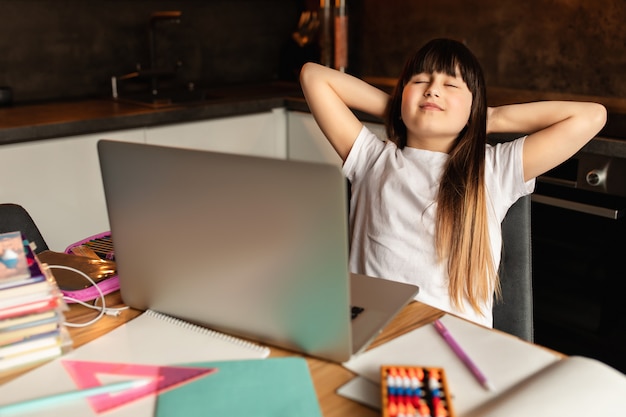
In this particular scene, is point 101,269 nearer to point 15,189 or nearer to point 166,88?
point 15,189

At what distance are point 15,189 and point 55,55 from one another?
761 millimetres

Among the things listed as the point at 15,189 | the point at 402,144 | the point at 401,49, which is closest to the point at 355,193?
the point at 402,144

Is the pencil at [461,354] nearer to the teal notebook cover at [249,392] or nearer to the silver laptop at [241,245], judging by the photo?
the silver laptop at [241,245]

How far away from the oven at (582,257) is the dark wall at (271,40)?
0.56 metres

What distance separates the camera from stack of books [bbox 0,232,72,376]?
0.85 metres

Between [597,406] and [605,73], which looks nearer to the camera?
[597,406]

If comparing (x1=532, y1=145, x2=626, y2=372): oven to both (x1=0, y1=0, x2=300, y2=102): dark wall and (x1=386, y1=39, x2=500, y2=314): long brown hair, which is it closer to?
(x1=386, y1=39, x2=500, y2=314): long brown hair

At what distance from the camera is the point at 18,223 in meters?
1.39

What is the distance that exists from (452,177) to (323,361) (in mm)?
556

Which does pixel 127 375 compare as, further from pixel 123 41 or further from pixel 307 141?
pixel 123 41

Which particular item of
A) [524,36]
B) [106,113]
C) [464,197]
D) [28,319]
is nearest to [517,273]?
[464,197]

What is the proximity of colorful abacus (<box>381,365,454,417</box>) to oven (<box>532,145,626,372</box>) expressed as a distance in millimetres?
1247

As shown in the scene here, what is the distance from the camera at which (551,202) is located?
1944 mm

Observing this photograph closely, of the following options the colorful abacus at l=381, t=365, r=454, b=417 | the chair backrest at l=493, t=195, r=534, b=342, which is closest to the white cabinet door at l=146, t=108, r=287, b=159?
the chair backrest at l=493, t=195, r=534, b=342
